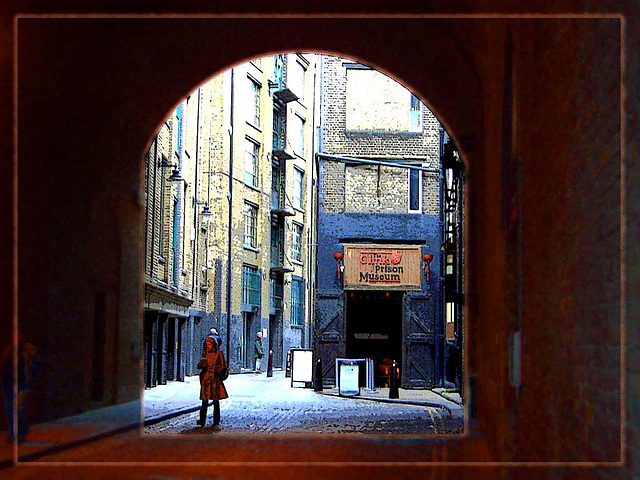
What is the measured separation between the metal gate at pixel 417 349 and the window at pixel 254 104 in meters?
13.1

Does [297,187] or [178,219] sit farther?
[297,187]

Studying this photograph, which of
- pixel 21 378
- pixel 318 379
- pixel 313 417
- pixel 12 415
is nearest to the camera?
pixel 12 415

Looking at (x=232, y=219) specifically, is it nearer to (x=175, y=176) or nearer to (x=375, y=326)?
(x=375, y=326)

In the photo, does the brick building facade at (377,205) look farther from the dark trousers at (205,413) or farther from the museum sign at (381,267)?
the dark trousers at (205,413)

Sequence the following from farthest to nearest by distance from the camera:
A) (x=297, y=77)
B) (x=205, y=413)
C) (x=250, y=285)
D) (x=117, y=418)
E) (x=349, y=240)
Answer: (x=297, y=77), (x=250, y=285), (x=349, y=240), (x=205, y=413), (x=117, y=418)

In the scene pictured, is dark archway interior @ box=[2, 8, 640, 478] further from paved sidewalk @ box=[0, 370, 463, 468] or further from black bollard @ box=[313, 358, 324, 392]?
black bollard @ box=[313, 358, 324, 392]

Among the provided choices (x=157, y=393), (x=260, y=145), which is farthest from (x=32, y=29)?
(x=260, y=145)

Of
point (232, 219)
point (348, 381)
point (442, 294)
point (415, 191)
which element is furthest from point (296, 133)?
point (348, 381)

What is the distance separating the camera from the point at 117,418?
544 inches

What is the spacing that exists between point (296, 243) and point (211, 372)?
29653mm

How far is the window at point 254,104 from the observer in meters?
37.1

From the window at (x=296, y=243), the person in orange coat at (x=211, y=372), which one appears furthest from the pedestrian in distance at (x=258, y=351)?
the person in orange coat at (x=211, y=372)

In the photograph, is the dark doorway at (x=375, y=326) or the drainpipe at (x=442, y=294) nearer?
the drainpipe at (x=442, y=294)

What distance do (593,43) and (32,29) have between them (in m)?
6.80
